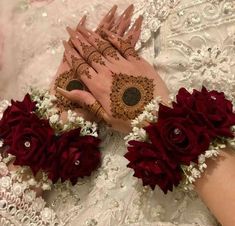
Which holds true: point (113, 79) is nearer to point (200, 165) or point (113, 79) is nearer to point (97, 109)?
point (97, 109)

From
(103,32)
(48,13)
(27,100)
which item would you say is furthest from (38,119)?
(48,13)

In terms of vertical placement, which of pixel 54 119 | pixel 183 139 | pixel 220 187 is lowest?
pixel 220 187

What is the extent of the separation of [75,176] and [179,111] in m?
0.30

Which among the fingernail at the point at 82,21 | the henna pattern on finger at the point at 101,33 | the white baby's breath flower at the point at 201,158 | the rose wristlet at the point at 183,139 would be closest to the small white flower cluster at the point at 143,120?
the rose wristlet at the point at 183,139

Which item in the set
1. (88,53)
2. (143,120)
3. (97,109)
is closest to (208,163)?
(143,120)

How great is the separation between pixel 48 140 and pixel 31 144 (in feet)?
0.12

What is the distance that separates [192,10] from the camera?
1.23m

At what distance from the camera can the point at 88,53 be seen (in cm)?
123

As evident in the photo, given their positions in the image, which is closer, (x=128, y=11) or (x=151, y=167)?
(x=151, y=167)

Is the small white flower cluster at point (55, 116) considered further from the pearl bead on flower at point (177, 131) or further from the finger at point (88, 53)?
the pearl bead on flower at point (177, 131)

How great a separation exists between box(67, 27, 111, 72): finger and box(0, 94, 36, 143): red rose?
16 cm

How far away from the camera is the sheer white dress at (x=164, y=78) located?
115 cm

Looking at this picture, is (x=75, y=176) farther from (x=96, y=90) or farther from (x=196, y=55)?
(x=196, y=55)

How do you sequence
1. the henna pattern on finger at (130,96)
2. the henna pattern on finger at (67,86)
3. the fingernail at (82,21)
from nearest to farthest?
the henna pattern on finger at (130,96)
the henna pattern on finger at (67,86)
the fingernail at (82,21)
